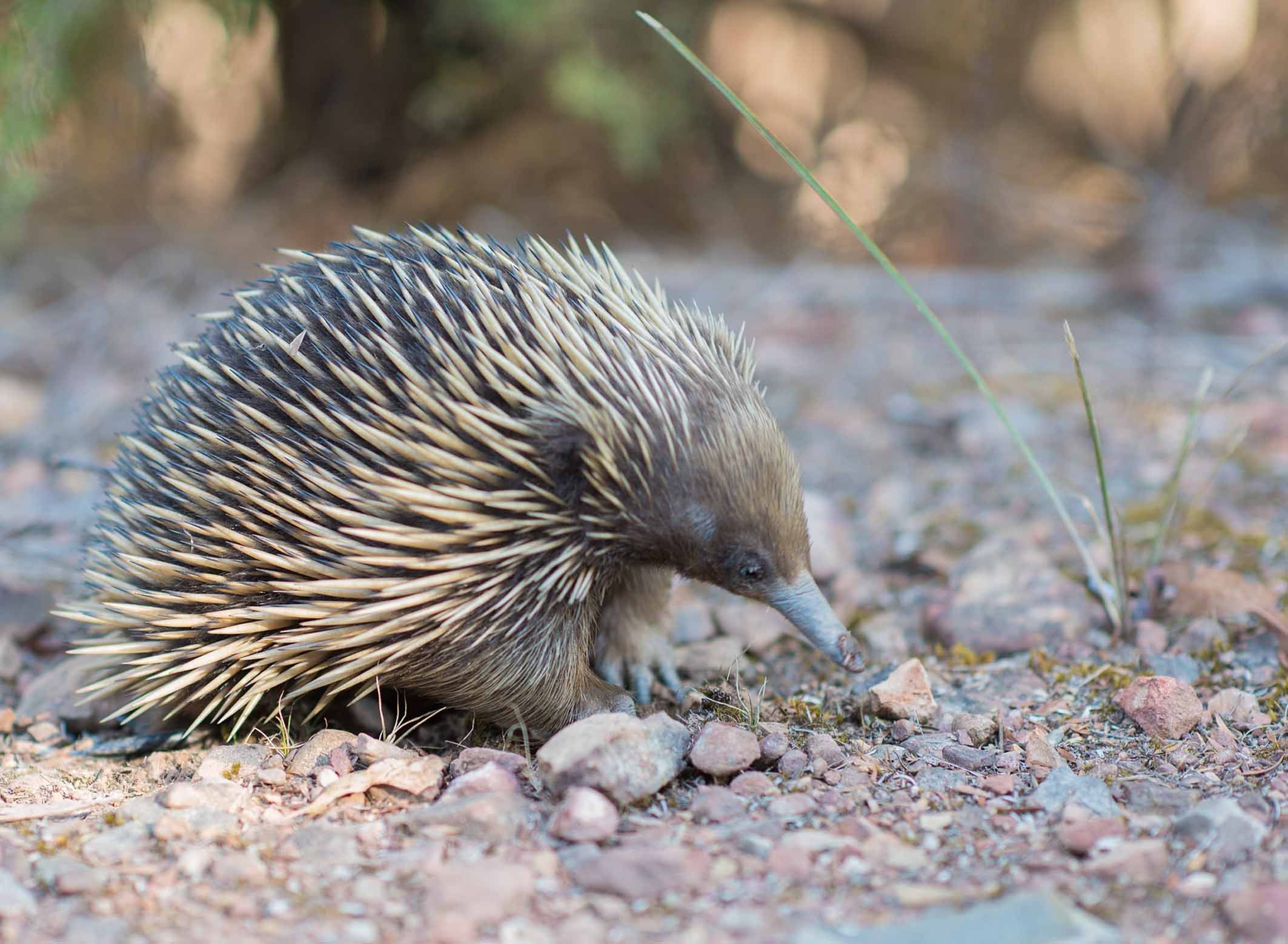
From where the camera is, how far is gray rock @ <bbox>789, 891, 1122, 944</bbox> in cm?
185

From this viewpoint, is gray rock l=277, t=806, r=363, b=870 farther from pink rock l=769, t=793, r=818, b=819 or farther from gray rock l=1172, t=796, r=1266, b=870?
gray rock l=1172, t=796, r=1266, b=870

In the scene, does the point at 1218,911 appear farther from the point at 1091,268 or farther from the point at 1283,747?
the point at 1091,268

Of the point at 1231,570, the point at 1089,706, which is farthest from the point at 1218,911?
the point at 1231,570

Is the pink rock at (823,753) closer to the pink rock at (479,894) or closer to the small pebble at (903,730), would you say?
the small pebble at (903,730)

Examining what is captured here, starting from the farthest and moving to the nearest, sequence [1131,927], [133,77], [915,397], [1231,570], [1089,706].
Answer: [133,77]
[915,397]
[1231,570]
[1089,706]
[1131,927]

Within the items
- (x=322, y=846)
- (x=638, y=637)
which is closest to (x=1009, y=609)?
(x=638, y=637)

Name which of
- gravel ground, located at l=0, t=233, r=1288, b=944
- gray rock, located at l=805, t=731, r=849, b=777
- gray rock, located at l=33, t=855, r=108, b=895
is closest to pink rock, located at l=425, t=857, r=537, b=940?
gravel ground, located at l=0, t=233, r=1288, b=944

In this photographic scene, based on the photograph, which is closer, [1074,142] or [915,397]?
[915,397]

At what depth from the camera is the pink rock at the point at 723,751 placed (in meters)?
2.53

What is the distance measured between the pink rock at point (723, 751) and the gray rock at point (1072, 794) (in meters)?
0.59

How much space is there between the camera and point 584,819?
2.27 metres

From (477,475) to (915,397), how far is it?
Answer: 3.32 metres

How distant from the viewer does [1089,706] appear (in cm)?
291

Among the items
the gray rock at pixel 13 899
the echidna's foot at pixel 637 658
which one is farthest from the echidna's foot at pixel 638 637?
the gray rock at pixel 13 899
